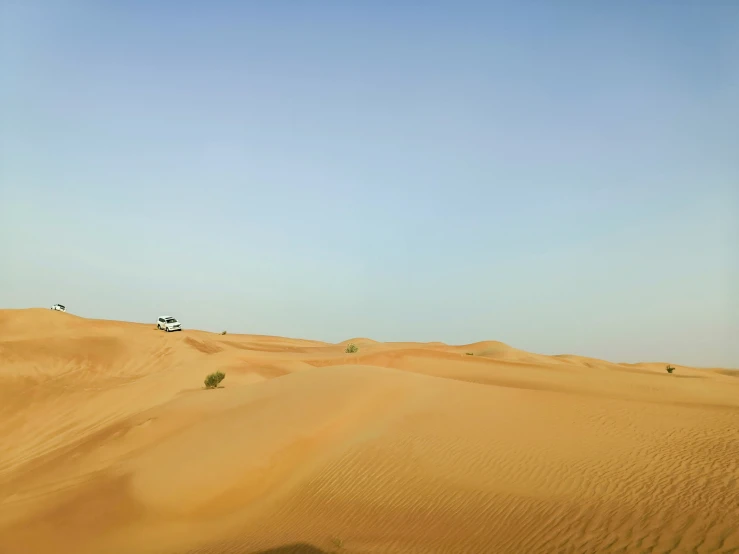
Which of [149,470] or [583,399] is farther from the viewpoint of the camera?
[583,399]

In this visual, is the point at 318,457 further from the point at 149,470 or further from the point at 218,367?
the point at 218,367

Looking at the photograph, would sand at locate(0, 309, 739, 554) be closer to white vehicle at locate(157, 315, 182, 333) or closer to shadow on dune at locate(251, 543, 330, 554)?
shadow on dune at locate(251, 543, 330, 554)

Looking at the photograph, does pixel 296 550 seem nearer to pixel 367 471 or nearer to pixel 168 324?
pixel 367 471

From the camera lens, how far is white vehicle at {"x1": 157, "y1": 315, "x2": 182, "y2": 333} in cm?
4997

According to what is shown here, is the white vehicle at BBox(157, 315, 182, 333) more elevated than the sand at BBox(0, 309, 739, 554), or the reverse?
the white vehicle at BBox(157, 315, 182, 333)

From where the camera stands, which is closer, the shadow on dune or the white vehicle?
the shadow on dune

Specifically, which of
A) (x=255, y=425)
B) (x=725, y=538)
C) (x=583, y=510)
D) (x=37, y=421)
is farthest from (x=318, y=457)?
(x=37, y=421)

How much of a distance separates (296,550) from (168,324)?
43.9m

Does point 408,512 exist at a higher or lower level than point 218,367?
lower

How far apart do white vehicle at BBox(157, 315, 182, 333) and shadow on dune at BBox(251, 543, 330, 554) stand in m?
43.1

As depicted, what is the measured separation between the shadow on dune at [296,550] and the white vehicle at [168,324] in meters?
43.1

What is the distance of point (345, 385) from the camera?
62.3ft

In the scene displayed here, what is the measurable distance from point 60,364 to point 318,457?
23108 millimetres

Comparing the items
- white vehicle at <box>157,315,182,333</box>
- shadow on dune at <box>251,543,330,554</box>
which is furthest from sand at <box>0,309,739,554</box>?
white vehicle at <box>157,315,182,333</box>
